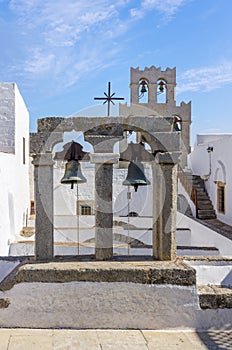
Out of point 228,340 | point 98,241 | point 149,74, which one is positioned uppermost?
point 149,74

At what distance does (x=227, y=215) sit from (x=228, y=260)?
8.27 metres

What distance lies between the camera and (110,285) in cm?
392

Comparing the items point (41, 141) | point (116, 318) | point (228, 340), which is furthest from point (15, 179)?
point (228, 340)

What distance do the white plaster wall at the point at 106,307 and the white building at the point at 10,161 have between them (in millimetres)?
4995

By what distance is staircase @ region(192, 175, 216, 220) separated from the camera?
13672mm

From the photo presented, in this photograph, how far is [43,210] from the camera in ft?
14.2

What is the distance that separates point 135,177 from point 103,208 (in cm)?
77

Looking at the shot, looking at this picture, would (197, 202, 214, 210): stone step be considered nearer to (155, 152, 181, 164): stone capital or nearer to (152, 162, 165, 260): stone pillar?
(152, 162, 165, 260): stone pillar

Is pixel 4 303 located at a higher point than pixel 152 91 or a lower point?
lower

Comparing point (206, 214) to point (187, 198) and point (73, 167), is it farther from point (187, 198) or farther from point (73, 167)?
point (73, 167)

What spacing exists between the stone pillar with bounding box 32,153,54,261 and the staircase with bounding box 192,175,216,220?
1000 cm

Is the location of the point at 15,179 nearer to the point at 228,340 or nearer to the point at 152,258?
the point at 152,258

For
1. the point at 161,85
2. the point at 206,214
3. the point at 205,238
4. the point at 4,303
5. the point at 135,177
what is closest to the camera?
the point at 4,303

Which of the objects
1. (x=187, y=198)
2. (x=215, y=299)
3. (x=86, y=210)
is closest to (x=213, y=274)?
(x=215, y=299)
